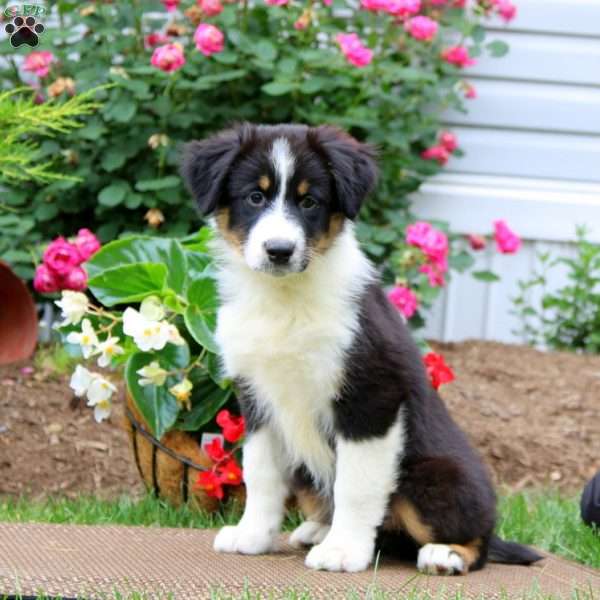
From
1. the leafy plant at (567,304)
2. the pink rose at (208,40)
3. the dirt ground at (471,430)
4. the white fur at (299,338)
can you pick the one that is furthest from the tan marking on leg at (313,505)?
the leafy plant at (567,304)

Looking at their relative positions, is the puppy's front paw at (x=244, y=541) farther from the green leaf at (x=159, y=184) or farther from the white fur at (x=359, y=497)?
the green leaf at (x=159, y=184)

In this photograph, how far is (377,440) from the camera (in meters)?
3.58

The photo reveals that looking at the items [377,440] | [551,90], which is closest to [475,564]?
[377,440]

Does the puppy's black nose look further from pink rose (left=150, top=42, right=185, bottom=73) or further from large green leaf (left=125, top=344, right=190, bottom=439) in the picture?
pink rose (left=150, top=42, right=185, bottom=73)

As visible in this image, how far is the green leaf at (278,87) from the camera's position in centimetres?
650

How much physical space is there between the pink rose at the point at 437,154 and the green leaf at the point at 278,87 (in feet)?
4.12

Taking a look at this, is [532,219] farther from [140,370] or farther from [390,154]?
[140,370]

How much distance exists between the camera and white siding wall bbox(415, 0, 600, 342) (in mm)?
7945

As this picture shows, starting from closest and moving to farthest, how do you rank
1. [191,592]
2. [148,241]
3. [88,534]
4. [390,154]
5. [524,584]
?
[191,592] < [524,584] < [88,534] < [148,241] < [390,154]

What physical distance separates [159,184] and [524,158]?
2800mm

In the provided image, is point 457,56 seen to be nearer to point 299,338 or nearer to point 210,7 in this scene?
point 210,7

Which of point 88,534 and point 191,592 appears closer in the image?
point 191,592

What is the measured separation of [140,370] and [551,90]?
454 cm

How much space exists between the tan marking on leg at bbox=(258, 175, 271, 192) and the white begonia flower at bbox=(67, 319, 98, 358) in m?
1.27
